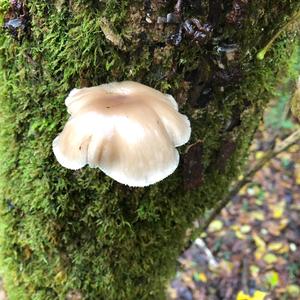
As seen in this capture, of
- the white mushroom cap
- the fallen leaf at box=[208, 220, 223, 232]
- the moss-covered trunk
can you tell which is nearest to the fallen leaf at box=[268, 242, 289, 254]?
the fallen leaf at box=[208, 220, 223, 232]

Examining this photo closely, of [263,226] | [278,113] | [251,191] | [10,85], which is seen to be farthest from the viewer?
[278,113]

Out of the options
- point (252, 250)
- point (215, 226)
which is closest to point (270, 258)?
point (252, 250)

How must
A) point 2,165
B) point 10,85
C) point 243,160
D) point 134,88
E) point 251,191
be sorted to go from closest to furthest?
point 134,88, point 10,85, point 2,165, point 243,160, point 251,191

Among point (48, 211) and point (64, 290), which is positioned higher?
point (48, 211)

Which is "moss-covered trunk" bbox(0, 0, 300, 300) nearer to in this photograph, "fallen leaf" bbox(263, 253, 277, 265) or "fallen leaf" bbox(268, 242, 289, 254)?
"fallen leaf" bbox(263, 253, 277, 265)

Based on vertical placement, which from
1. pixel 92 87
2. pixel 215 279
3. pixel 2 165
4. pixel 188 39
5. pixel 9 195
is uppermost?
pixel 188 39

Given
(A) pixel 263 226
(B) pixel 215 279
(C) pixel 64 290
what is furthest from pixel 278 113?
(C) pixel 64 290

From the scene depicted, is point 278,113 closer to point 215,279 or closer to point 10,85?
point 215,279
